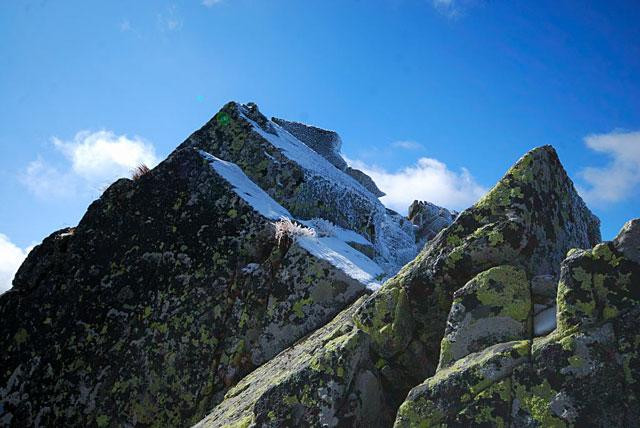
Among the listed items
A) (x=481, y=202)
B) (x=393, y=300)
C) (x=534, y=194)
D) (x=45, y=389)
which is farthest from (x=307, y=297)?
(x=45, y=389)

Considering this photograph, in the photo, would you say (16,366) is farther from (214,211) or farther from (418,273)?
(418,273)

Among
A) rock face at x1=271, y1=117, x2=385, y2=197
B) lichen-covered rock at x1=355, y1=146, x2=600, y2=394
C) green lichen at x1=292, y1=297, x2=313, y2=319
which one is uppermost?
rock face at x1=271, y1=117, x2=385, y2=197

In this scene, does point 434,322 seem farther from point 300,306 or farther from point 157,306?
point 157,306

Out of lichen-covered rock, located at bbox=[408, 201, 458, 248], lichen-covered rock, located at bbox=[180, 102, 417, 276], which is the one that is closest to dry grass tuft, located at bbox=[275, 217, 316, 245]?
lichen-covered rock, located at bbox=[180, 102, 417, 276]

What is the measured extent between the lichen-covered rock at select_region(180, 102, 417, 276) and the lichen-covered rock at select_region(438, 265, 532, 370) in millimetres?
7117

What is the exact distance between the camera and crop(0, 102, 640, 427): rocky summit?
18.2 feet

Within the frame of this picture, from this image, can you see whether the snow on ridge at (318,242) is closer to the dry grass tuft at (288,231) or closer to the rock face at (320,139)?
the dry grass tuft at (288,231)

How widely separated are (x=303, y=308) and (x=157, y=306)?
10.1ft

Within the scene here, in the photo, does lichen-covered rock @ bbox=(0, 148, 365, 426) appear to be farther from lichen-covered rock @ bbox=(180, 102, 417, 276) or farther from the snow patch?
the snow patch

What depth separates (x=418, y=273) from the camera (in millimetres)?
7633

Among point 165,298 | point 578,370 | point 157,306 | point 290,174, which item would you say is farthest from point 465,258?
point 290,174

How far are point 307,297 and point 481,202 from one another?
3.91 metres

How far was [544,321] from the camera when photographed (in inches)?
240

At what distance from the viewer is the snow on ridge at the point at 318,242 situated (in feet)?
34.2
